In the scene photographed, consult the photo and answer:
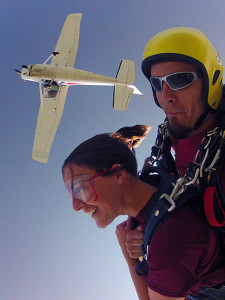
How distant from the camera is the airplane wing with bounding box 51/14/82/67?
51.2ft

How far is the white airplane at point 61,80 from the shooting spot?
14.0 m

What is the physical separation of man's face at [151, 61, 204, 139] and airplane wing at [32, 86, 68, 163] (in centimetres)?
1484

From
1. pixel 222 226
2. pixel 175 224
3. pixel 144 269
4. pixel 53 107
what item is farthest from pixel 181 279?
pixel 53 107

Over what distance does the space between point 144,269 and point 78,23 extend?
55.0 ft

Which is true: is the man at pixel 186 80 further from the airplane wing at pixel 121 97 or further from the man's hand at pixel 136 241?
the airplane wing at pixel 121 97

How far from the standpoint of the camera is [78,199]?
193 cm

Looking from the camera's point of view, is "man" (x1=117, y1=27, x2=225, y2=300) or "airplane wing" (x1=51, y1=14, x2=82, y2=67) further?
"airplane wing" (x1=51, y1=14, x2=82, y2=67)

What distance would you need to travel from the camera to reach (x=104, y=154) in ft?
6.03

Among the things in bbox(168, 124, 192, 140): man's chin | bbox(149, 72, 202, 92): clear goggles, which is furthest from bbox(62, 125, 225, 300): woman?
bbox(149, 72, 202, 92): clear goggles

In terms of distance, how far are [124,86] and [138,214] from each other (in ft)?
46.2

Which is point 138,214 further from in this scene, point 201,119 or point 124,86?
point 124,86

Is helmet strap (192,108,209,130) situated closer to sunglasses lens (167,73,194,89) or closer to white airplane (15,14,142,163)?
A: sunglasses lens (167,73,194,89)

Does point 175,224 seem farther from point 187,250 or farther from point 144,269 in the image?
point 144,269

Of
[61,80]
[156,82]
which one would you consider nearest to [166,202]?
[156,82]
